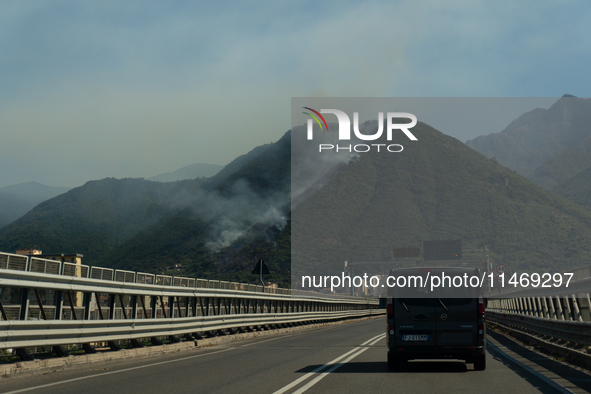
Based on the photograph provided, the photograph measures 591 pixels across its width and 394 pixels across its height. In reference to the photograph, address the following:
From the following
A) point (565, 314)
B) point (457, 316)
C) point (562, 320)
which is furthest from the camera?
point (565, 314)

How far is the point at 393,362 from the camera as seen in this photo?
11758mm

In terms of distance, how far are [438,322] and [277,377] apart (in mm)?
2966

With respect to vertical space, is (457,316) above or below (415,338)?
above

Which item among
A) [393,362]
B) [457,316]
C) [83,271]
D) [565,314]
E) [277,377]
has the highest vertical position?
[83,271]

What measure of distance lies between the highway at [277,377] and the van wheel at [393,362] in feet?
0.48

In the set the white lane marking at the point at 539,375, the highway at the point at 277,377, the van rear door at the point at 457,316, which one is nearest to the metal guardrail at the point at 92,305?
the highway at the point at 277,377

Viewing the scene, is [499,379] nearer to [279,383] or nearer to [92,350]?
[279,383]

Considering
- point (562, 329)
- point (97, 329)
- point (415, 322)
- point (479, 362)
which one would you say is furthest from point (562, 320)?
point (97, 329)

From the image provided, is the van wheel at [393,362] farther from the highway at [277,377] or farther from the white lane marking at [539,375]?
the white lane marking at [539,375]

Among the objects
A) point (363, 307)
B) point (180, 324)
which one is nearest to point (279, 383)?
point (180, 324)

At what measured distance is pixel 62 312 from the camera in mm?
11414

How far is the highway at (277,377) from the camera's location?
29.8ft

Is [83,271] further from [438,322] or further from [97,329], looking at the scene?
[438,322]

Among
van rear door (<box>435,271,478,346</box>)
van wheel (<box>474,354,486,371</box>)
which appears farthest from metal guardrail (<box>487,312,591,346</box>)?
van rear door (<box>435,271,478,346</box>)
